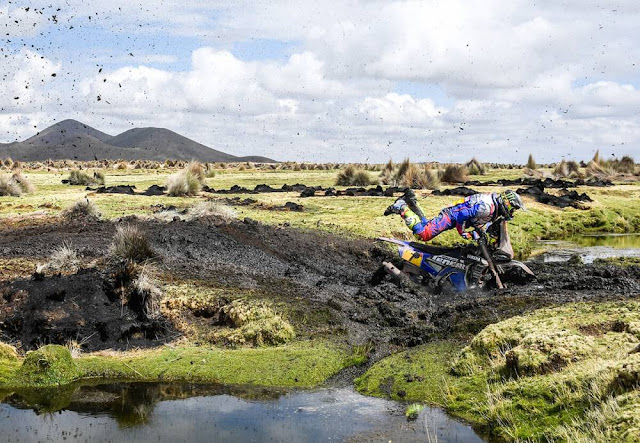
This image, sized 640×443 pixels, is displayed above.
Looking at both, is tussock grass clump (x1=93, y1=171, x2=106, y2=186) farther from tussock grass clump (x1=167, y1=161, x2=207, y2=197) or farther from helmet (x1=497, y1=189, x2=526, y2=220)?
helmet (x1=497, y1=189, x2=526, y2=220)

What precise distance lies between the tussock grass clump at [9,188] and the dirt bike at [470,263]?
25.5m

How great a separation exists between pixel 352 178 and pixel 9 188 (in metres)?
21.9

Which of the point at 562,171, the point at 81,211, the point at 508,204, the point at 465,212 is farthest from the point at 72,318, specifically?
the point at 562,171

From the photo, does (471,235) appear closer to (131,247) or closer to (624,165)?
(131,247)

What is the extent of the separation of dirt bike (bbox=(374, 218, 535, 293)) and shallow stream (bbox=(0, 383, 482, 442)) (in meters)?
6.15

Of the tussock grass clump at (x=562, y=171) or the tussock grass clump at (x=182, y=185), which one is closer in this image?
the tussock grass clump at (x=182, y=185)

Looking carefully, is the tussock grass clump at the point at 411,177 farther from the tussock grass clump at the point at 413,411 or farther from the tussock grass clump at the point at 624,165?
the tussock grass clump at the point at 413,411

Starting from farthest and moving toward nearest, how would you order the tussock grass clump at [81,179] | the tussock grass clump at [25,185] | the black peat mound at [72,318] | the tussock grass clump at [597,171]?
the tussock grass clump at [597,171] → the tussock grass clump at [81,179] → the tussock grass clump at [25,185] → the black peat mound at [72,318]

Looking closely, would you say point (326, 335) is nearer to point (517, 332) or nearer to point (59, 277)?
point (517, 332)

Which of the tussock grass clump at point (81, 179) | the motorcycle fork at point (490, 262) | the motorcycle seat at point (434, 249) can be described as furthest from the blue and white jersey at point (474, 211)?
the tussock grass clump at point (81, 179)

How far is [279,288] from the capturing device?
16984 millimetres

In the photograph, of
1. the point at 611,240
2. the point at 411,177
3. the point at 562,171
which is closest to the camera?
the point at 611,240

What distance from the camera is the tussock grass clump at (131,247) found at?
17297 mm

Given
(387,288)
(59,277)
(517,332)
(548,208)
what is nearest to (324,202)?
(548,208)
